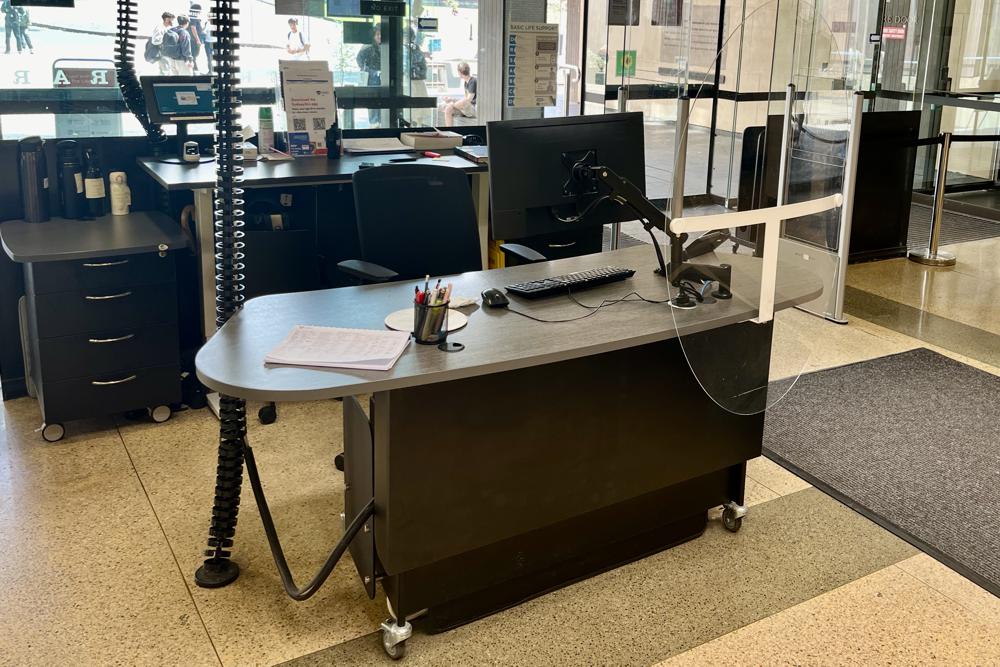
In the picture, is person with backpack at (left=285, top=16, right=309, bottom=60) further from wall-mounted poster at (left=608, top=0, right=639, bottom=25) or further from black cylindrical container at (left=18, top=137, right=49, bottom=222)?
wall-mounted poster at (left=608, top=0, right=639, bottom=25)

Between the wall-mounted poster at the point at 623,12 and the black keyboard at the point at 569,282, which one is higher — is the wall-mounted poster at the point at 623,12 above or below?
above

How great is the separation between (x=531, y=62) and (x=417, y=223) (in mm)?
2100

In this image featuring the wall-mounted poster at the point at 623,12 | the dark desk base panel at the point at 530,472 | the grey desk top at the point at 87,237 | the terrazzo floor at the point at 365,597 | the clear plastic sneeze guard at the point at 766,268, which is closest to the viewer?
the clear plastic sneeze guard at the point at 766,268

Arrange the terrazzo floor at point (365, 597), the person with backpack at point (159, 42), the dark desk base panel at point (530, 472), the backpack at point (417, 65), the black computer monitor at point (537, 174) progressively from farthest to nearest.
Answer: the backpack at point (417, 65), the person with backpack at point (159, 42), the black computer monitor at point (537, 174), the terrazzo floor at point (365, 597), the dark desk base panel at point (530, 472)

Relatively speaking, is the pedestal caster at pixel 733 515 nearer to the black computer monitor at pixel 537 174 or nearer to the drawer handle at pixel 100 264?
the black computer monitor at pixel 537 174

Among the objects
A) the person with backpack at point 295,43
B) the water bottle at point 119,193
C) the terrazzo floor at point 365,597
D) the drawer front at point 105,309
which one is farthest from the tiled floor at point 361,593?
the person with backpack at point 295,43

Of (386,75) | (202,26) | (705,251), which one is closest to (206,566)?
(705,251)

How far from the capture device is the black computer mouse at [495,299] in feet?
8.69

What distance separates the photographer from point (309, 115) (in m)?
4.40

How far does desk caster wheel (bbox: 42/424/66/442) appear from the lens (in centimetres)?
356

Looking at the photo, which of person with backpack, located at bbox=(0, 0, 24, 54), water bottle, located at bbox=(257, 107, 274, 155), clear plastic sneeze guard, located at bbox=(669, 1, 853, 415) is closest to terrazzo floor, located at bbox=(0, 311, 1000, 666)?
clear plastic sneeze guard, located at bbox=(669, 1, 853, 415)

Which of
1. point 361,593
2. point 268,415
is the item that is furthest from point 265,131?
point 361,593

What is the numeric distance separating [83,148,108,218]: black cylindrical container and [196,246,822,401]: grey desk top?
1.64 metres

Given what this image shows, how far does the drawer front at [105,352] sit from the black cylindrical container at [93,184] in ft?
2.10
